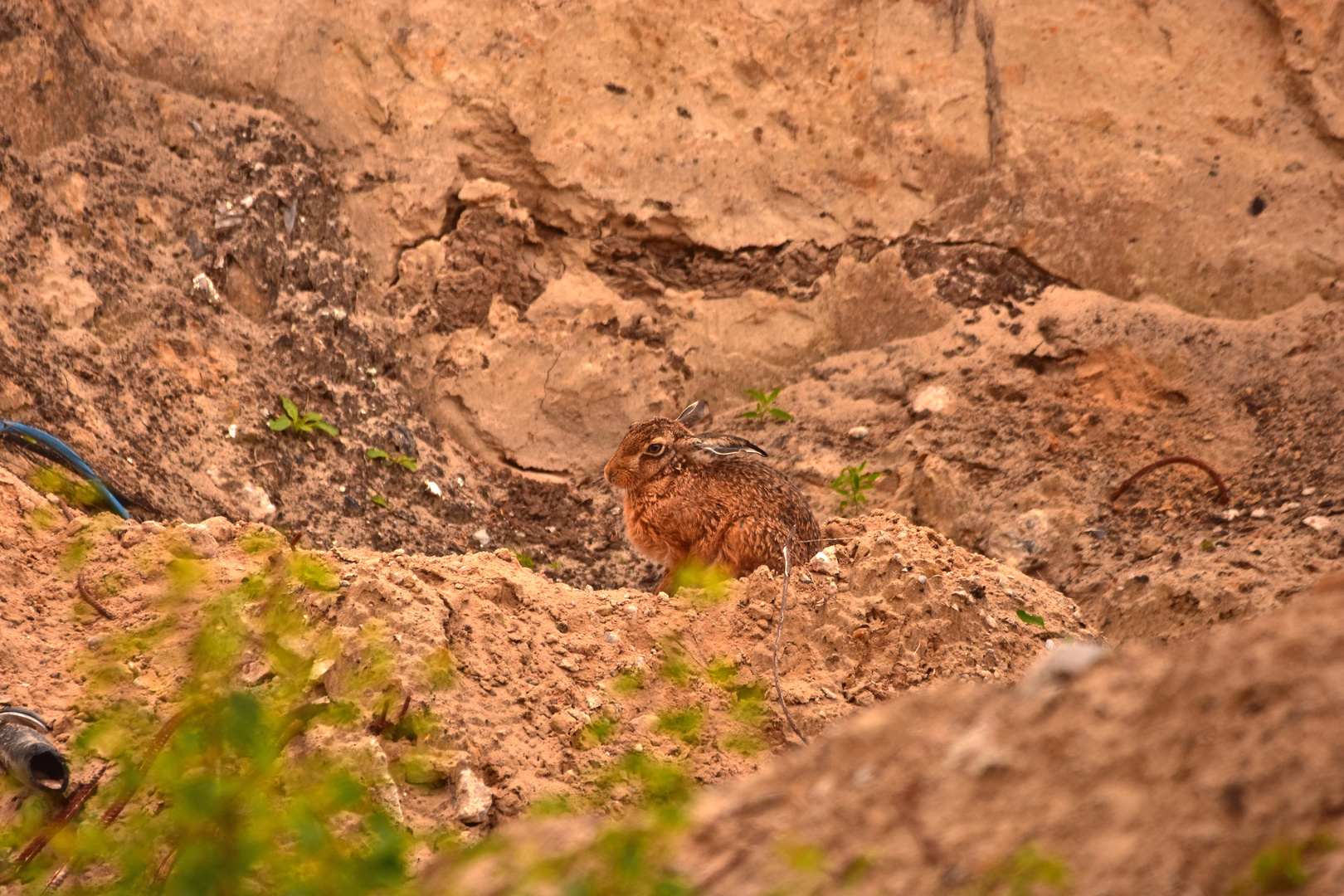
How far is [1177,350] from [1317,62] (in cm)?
214

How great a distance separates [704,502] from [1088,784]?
4124mm

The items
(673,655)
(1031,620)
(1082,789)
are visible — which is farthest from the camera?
(1031,620)

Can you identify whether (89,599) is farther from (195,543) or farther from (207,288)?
(207,288)

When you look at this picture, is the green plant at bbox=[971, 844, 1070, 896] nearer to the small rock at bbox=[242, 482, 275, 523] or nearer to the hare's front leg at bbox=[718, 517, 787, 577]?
the hare's front leg at bbox=[718, 517, 787, 577]

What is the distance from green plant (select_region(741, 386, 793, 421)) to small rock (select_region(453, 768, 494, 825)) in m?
4.48

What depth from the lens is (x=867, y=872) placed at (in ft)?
6.37

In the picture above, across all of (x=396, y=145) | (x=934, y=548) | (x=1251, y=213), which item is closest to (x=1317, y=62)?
(x=1251, y=213)

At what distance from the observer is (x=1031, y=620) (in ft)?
16.3

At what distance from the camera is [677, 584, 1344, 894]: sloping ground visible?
1791 millimetres

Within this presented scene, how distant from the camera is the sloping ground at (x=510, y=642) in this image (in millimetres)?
3619

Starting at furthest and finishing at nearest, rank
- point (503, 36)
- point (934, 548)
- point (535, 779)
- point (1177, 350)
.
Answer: point (503, 36), point (1177, 350), point (934, 548), point (535, 779)

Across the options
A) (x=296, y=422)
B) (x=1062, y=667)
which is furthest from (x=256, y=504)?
(x=1062, y=667)

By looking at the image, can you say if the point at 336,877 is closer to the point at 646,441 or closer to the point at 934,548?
the point at 934,548

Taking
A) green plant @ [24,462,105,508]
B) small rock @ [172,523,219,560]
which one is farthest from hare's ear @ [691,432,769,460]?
green plant @ [24,462,105,508]
